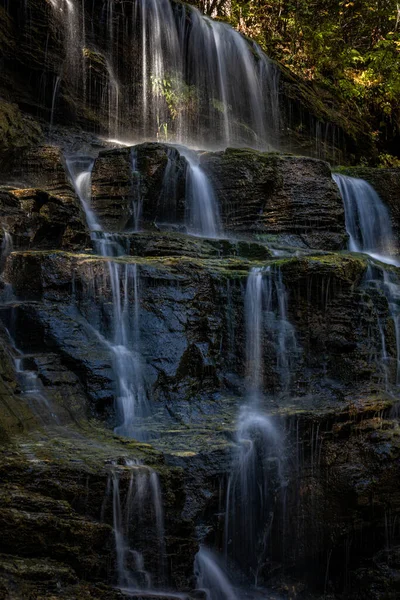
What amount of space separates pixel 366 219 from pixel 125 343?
795cm

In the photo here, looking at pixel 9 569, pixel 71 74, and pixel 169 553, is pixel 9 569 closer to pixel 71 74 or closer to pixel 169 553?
pixel 169 553

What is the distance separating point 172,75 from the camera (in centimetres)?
1586

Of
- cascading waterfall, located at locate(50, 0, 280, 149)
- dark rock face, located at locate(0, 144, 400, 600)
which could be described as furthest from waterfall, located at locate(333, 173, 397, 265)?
cascading waterfall, located at locate(50, 0, 280, 149)

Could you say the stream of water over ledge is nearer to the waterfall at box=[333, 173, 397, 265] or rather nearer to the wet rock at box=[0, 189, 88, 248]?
the wet rock at box=[0, 189, 88, 248]

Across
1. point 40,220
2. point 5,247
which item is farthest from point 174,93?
point 5,247

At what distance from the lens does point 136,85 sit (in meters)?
15.5

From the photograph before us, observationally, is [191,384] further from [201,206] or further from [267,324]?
[201,206]

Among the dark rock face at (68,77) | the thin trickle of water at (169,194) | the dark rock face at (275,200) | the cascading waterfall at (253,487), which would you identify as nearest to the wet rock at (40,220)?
the thin trickle of water at (169,194)

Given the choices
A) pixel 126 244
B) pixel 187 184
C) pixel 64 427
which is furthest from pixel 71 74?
pixel 64 427

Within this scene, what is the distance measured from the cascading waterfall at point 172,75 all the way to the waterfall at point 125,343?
6.75 meters

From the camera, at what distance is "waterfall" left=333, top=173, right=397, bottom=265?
1356cm

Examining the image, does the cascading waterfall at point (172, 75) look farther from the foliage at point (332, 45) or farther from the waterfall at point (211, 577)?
the waterfall at point (211, 577)

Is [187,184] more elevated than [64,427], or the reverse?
[187,184]

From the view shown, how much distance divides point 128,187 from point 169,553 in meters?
7.34
